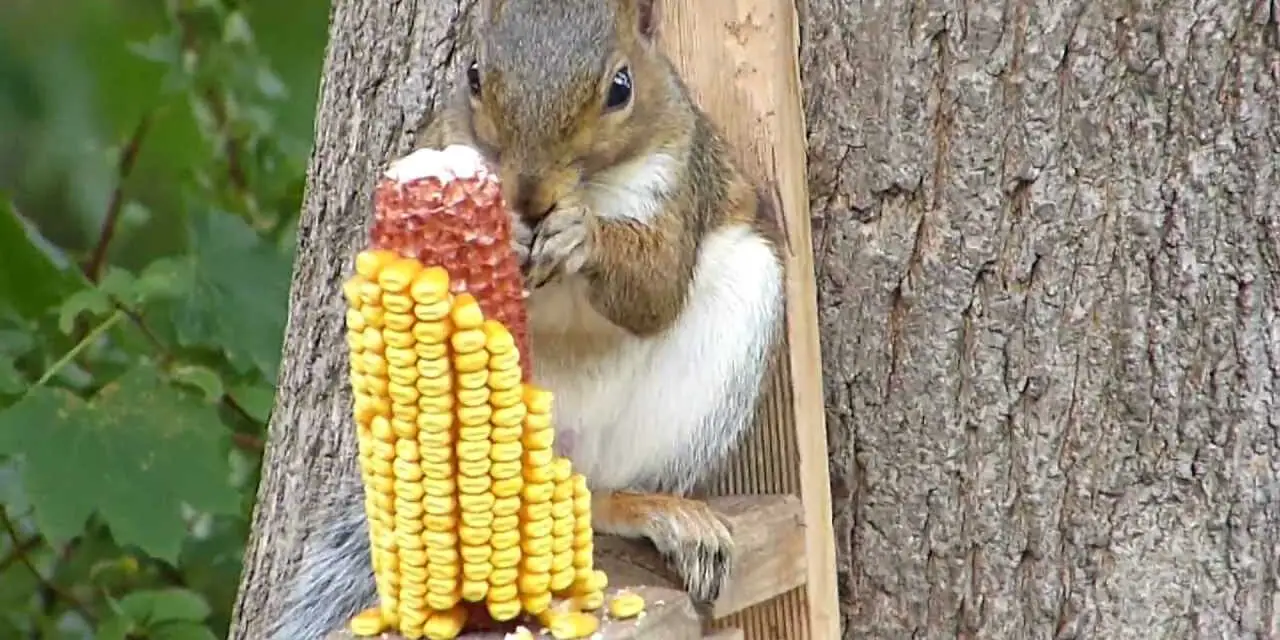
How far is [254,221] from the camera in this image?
171 centimetres

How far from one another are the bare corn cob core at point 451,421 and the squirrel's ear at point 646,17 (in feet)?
0.86

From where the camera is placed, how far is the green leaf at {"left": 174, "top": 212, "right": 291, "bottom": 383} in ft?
4.60

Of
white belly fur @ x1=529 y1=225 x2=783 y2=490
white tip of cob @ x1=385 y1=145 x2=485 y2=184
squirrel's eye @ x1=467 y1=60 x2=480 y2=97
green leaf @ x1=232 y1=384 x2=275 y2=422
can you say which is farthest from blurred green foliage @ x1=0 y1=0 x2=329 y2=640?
white tip of cob @ x1=385 y1=145 x2=485 y2=184

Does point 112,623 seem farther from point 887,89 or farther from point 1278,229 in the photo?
point 1278,229

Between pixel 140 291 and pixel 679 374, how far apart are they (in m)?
0.64

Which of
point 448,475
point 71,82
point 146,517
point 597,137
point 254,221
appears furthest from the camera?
point 254,221

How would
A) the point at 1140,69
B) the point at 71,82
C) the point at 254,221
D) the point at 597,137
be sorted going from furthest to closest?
1. the point at 254,221
2. the point at 71,82
3. the point at 1140,69
4. the point at 597,137

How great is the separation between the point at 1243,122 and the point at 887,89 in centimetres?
23

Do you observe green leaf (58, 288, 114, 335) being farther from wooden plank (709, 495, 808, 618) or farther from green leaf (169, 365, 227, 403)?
wooden plank (709, 495, 808, 618)

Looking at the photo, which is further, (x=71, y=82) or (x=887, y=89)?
(x=71, y=82)

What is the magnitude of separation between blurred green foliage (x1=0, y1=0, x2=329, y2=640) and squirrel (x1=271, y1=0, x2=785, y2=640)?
0.32 metres

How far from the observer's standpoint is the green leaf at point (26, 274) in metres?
1.40

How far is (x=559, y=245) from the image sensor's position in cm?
79

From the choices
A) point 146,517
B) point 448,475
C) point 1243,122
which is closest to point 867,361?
point 1243,122
